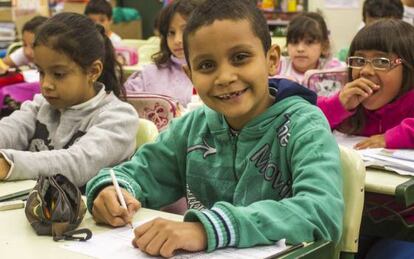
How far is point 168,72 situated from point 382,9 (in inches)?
62.0

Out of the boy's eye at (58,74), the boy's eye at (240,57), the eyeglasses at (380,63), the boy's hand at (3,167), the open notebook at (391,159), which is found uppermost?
the boy's eye at (240,57)

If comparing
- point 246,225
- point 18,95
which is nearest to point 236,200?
point 246,225

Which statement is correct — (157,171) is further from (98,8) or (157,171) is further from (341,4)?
(341,4)

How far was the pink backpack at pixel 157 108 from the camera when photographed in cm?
276

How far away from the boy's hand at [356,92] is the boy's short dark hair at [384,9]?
207 centimetres

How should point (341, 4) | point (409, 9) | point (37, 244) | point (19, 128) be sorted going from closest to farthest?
point (37, 244) < point (19, 128) < point (409, 9) < point (341, 4)

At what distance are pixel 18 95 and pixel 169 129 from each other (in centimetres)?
234

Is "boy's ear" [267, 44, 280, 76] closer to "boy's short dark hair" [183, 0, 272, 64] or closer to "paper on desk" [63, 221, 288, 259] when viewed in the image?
"boy's short dark hair" [183, 0, 272, 64]

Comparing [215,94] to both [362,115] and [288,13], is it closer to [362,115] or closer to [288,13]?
[362,115]

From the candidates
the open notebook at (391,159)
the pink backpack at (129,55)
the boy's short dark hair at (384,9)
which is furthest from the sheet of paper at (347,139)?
the pink backpack at (129,55)

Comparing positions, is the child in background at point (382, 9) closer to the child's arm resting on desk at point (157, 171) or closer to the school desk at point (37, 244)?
the child's arm resting on desk at point (157, 171)

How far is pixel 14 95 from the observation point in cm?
377

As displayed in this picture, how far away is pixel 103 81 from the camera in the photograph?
234 centimetres

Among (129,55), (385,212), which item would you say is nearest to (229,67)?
(385,212)
